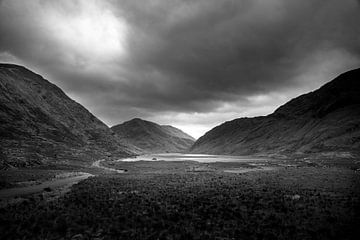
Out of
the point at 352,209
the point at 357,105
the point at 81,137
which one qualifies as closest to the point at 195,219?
the point at 352,209

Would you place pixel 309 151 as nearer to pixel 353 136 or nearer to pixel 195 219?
pixel 353 136

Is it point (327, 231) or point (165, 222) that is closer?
point (327, 231)

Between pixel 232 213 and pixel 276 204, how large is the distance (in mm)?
6164

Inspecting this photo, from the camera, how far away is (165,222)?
17109 mm

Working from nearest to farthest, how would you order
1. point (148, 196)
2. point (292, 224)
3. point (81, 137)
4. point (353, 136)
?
point (292, 224) < point (148, 196) < point (353, 136) < point (81, 137)

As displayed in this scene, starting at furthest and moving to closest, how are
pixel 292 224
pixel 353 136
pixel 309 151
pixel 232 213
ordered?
1. pixel 309 151
2. pixel 353 136
3. pixel 232 213
4. pixel 292 224

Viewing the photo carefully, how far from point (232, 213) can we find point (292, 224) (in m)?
4.96

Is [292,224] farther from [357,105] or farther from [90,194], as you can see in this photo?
[357,105]

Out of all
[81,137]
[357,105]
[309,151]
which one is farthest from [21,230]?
[357,105]

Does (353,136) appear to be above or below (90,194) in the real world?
above

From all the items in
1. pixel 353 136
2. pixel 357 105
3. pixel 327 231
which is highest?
pixel 357 105

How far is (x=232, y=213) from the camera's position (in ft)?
63.3

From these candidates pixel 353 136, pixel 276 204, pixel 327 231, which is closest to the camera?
pixel 327 231

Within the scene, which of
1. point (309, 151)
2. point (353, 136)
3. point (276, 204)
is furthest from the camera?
point (309, 151)
